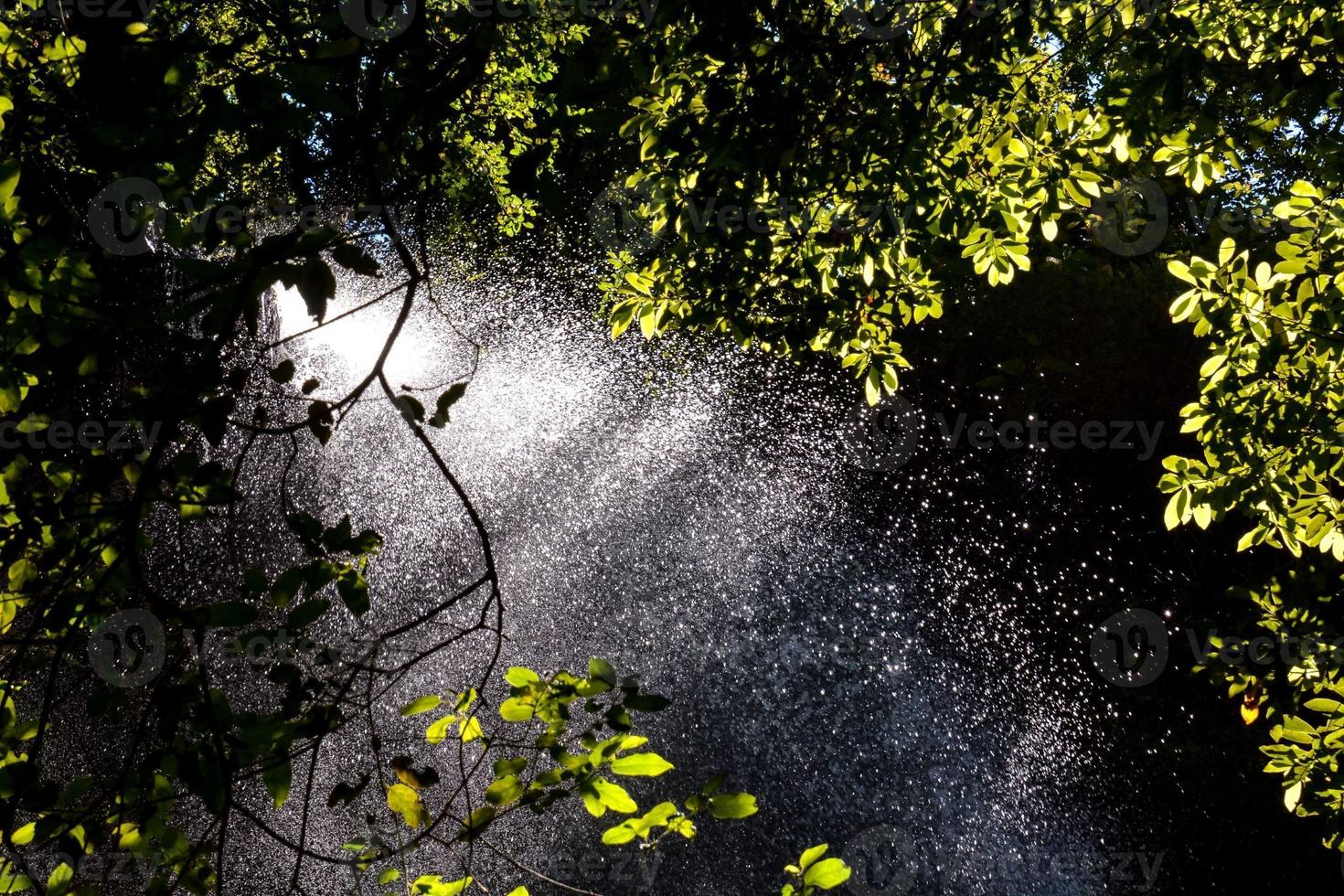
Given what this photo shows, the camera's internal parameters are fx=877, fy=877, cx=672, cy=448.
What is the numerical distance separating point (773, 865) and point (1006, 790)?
6.04ft

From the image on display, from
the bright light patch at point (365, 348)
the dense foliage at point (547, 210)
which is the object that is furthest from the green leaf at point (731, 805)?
the bright light patch at point (365, 348)

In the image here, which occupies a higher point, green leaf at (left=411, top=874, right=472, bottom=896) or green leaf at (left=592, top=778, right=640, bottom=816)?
green leaf at (left=592, top=778, right=640, bottom=816)

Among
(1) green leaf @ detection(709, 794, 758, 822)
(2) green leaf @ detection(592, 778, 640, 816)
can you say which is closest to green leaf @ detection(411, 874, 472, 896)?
(2) green leaf @ detection(592, 778, 640, 816)

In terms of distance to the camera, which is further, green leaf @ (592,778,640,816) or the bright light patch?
the bright light patch

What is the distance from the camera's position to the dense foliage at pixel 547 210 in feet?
4.41

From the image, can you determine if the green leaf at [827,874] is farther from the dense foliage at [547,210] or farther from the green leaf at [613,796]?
the green leaf at [613,796]

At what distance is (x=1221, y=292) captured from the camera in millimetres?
3078

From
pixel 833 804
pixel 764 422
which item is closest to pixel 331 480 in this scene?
pixel 764 422

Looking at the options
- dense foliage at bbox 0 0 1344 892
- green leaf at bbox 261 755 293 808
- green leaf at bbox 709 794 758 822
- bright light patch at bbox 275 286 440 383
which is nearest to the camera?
green leaf at bbox 261 755 293 808

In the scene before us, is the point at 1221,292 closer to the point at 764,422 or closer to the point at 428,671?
the point at 428,671

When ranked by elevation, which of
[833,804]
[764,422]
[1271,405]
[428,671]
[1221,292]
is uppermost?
[1221,292]

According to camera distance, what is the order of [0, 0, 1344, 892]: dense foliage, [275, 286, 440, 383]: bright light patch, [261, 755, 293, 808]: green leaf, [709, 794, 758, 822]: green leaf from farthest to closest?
[275, 286, 440, 383]: bright light patch < [709, 794, 758, 822]: green leaf < [0, 0, 1344, 892]: dense foliage < [261, 755, 293, 808]: green leaf

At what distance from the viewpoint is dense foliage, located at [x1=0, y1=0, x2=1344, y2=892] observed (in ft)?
4.41

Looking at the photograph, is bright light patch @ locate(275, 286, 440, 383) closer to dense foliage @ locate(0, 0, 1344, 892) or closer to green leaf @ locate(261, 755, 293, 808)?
dense foliage @ locate(0, 0, 1344, 892)
